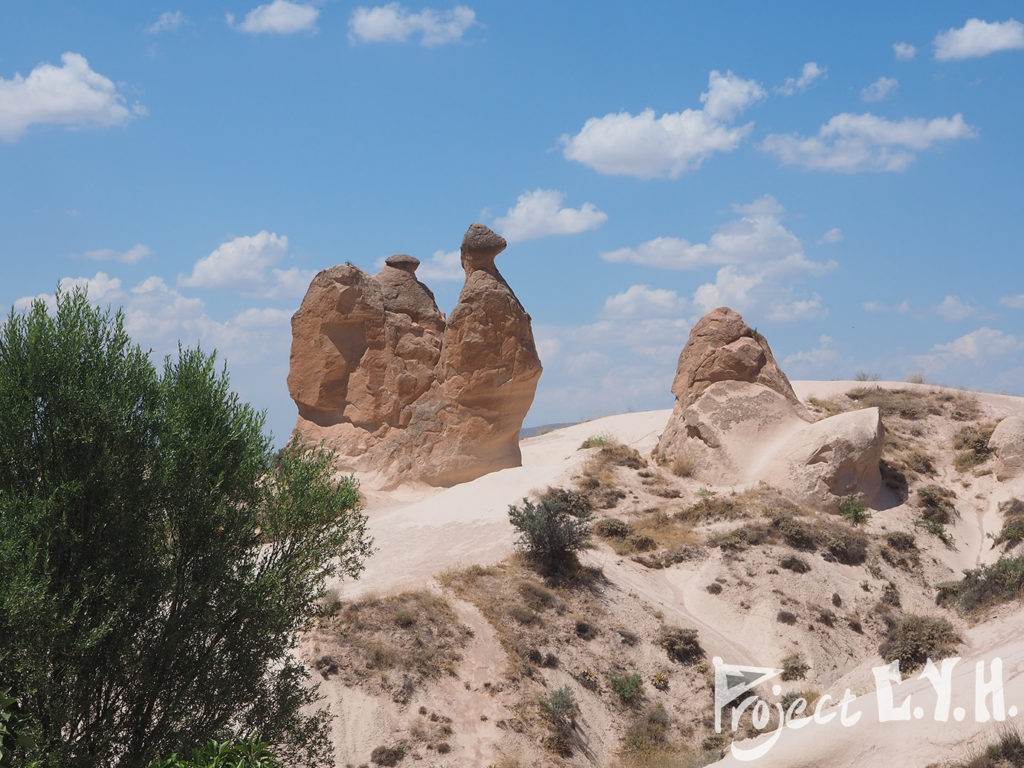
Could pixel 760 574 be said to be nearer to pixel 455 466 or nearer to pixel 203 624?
pixel 455 466

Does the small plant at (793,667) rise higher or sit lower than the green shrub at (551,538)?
lower

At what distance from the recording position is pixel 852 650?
18406mm

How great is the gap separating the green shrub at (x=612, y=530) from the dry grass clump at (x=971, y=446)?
34.8 ft

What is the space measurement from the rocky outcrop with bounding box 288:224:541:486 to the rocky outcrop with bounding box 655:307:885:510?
186 inches

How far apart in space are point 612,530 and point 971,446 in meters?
11.8

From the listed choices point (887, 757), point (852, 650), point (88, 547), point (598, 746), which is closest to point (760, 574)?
point (852, 650)

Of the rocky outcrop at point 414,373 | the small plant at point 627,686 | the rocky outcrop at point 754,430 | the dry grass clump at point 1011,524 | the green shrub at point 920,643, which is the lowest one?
the small plant at point 627,686

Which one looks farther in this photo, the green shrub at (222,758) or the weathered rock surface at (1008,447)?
the weathered rock surface at (1008,447)

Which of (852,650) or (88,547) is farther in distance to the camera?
(852,650)

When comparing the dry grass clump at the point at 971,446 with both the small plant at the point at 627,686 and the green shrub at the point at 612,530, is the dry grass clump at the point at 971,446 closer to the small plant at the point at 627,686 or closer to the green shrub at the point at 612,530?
the green shrub at the point at 612,530

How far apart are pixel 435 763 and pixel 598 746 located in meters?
2.91

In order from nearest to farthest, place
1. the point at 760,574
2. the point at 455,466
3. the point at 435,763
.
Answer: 1. the point at 435,763
2. the point at 760,574
3. the point at 455,466

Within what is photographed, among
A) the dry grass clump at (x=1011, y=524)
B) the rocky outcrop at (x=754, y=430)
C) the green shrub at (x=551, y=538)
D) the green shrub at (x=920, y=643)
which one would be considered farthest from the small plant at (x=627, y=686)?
the dry grass clump at (x=1011, y=524)

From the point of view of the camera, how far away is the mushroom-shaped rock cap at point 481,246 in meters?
27.0
